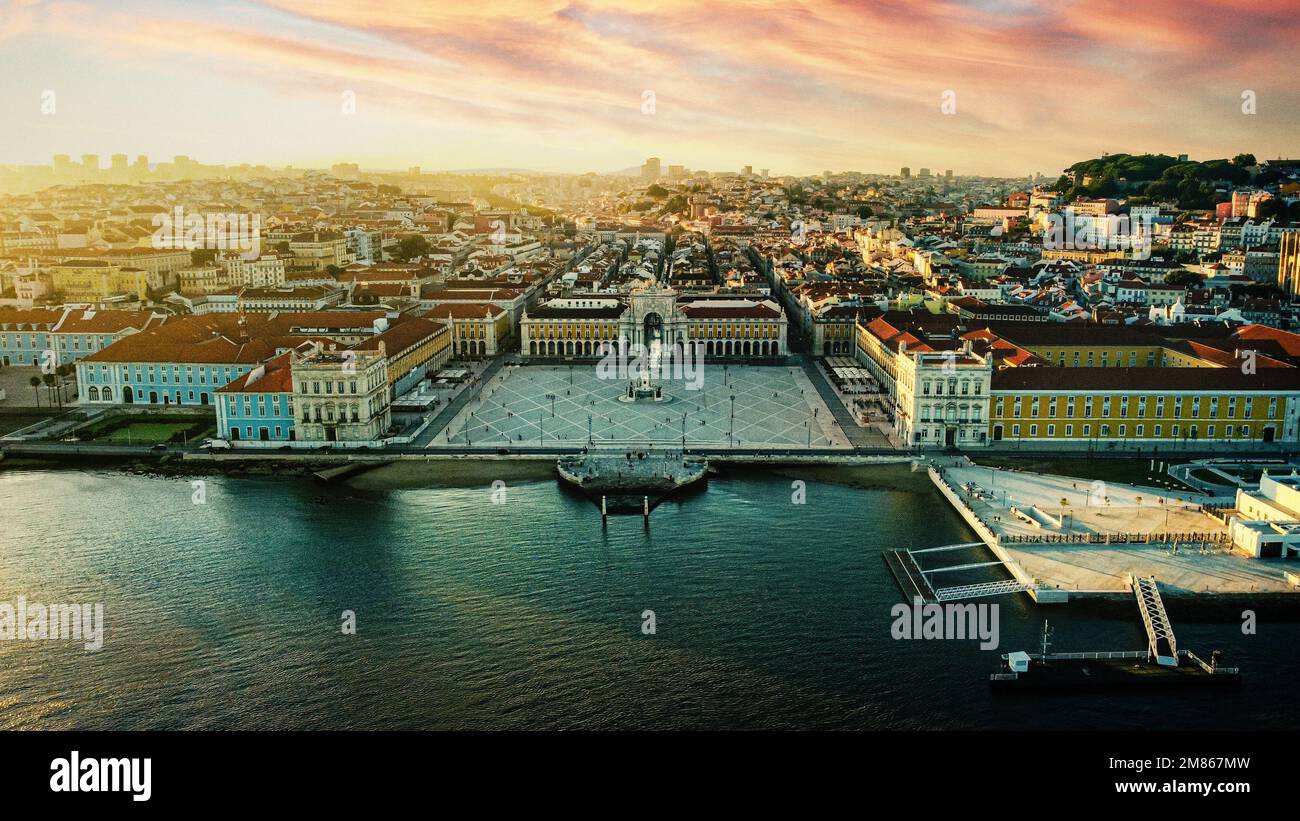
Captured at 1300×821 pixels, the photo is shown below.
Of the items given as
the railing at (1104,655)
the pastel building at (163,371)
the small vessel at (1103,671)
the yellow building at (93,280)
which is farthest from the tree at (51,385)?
the railing at (1104,655)

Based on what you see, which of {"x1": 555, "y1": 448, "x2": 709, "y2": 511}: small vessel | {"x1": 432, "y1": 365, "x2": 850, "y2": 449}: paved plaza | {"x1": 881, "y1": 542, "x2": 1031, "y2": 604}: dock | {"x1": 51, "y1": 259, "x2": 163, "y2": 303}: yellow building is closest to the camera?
{"x1": 881, "y1": 542, "x2": 1031, "y2": 604}: dock

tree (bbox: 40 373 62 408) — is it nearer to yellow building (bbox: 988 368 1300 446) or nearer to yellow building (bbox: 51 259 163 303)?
yellow building (bbox: 51 259 163 303)

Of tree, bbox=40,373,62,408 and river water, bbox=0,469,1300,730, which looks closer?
river water, bbox=0,469,1300,730

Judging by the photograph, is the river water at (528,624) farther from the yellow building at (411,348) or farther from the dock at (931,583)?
the yellow building at (411,348)

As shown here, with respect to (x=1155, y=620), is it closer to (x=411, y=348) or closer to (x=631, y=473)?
(x=631, y=473)

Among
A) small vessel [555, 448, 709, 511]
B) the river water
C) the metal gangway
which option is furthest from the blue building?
the metal gangway

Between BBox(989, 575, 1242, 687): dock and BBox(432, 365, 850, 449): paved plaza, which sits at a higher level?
BBox(432, 365, 850, 449): paved plaza
